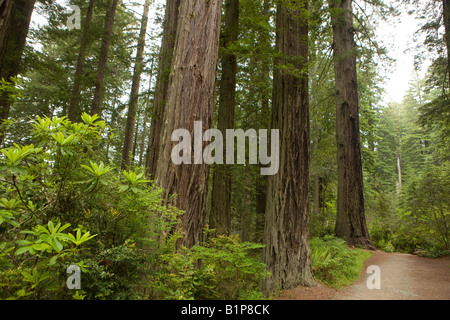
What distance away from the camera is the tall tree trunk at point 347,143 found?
360 inches

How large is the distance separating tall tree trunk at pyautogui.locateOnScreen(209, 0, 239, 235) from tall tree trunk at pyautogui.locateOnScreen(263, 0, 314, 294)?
1.70m

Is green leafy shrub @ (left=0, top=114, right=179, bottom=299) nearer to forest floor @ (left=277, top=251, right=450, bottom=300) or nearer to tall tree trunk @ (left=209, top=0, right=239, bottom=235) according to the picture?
forest floor @ (left=277, top=251, right=450, bottom=300)

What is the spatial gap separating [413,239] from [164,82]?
1244 cm

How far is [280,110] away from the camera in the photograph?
5.49 meters

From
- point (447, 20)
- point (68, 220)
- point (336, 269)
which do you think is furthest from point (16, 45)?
point (447, 20)

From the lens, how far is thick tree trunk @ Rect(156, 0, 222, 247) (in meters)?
3.31

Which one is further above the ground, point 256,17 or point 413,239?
point 256,17

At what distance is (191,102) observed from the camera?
11.6ft

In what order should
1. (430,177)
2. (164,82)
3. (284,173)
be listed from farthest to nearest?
(430,177), (164,82), (284,173)

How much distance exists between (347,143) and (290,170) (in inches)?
231

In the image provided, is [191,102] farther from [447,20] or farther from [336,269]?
[447,20]
